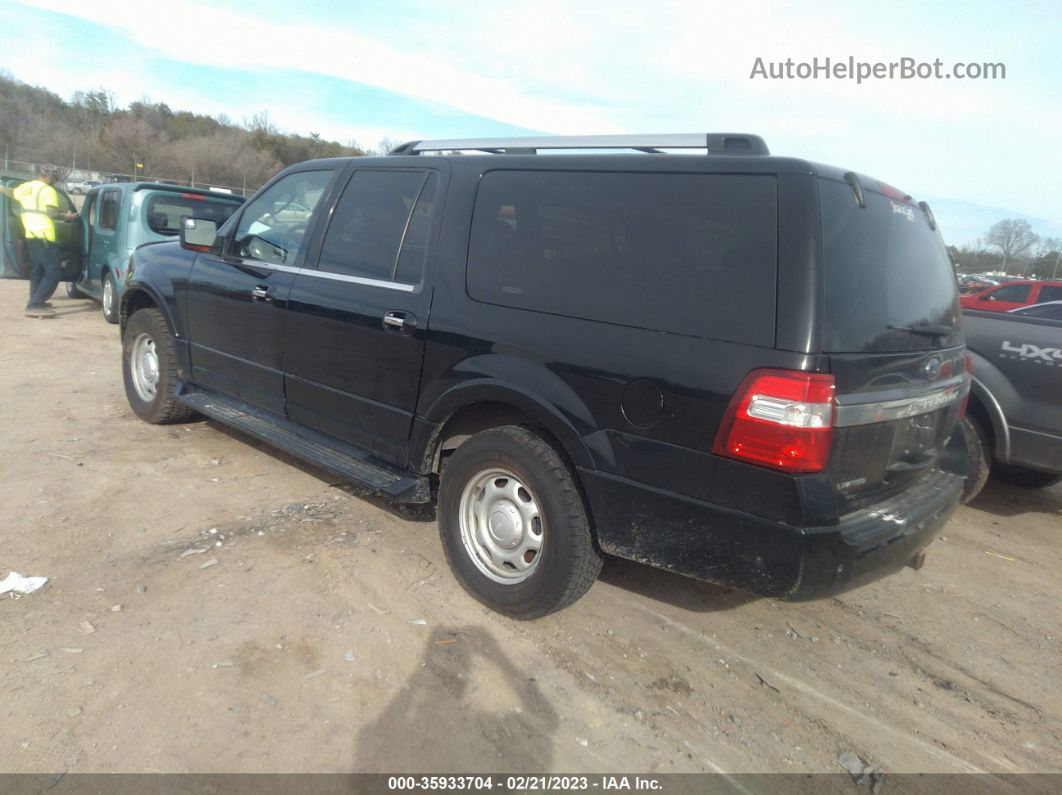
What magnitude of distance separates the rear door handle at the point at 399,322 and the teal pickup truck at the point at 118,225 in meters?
6.02

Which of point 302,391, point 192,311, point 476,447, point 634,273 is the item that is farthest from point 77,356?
point 634,273

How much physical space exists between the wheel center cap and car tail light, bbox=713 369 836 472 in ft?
3.61

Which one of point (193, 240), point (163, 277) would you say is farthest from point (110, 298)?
point (193, 240)

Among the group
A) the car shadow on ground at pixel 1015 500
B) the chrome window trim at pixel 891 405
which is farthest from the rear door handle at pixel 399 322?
the car shadow on ground at pixel 1015 500

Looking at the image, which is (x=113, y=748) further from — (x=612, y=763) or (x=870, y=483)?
(x=870, y=483)

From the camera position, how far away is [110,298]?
9367 mm

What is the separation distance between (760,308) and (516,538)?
142 cm

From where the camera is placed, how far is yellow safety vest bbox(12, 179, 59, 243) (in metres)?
9.38

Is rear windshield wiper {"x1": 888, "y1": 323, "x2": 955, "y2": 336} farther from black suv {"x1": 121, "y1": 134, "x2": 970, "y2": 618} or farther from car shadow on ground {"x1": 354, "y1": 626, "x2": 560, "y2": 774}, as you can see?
car shadow on ground {"x1": 354, "y1": 626, "x2": 560, "y2": 774}

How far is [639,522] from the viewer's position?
2717 millimetres

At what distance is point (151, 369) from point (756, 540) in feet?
15.3

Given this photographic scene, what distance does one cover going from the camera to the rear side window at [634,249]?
2.50 metres

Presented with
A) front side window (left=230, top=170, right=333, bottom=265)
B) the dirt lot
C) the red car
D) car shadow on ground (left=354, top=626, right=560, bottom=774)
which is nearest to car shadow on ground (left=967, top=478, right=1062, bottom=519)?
the dirt lot

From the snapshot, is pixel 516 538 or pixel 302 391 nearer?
pixel 516 538
